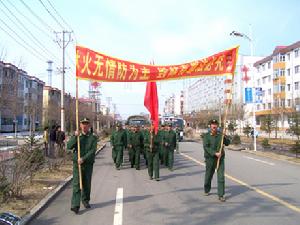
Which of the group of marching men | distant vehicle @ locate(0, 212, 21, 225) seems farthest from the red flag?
distant vehicle @ locate(0, 212, 21, 225)

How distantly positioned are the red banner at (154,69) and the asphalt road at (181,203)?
9.55 ft

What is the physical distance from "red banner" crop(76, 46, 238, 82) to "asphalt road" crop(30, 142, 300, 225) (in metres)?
2.91

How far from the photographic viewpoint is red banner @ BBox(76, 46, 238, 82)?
9.33m

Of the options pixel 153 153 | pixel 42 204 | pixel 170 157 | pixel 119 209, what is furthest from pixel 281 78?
pixel 42 204

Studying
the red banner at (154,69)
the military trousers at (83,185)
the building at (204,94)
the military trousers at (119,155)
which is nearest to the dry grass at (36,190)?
the military trousers at (83,185)

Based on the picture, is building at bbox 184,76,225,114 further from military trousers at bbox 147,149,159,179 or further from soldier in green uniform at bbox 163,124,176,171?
military trousers at bbox 147,149,159,179

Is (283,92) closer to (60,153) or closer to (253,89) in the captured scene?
(253,89)

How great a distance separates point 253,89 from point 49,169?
18.0 m

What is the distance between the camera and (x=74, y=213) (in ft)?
24.6

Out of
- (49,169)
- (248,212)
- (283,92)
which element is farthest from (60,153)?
(283,92)

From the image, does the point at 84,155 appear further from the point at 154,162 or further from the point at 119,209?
the point at 154,162

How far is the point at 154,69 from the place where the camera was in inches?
398

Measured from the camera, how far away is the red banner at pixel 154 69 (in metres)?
9.33

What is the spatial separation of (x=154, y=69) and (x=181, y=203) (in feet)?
11.8
